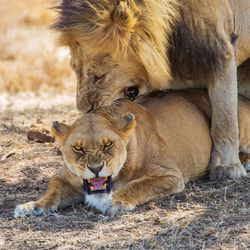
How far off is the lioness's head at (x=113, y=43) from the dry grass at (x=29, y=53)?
302cm

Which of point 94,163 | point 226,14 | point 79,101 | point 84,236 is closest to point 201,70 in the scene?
point 226,14

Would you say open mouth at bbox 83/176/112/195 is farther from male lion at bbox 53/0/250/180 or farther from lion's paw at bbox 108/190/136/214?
male lion at bbox 53/0/250/180

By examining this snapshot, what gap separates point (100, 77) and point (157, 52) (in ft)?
1.18

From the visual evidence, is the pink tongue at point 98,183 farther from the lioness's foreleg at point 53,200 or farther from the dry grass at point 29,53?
the dry grass at point 29,53

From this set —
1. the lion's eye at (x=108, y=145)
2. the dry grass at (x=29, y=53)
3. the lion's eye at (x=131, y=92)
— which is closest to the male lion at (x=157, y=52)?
the lion's eye at (x=131, y=92)

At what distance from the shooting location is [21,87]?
9734 millimetres

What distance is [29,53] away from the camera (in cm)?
1148

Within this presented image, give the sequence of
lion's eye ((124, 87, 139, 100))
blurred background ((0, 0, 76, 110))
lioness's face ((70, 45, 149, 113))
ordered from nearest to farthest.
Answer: lioness's face ((70, 45, 149, 113)) → lion's eye ((124, 87, 139, 100)) → blurred background ((0, 0, 76, 110))

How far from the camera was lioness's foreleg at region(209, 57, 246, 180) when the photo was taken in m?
5.12

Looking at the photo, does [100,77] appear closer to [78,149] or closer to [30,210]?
[78,149]

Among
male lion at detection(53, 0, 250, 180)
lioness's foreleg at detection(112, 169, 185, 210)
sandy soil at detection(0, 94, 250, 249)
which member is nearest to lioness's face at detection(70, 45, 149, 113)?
male lion at detection(53, 0, 250, 180)

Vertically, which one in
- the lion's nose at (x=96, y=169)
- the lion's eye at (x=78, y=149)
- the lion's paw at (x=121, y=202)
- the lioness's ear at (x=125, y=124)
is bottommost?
the lion's paw at (x=121, y=202)

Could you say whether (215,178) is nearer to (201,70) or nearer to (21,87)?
(201,70)

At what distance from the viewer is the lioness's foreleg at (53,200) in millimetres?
4387
